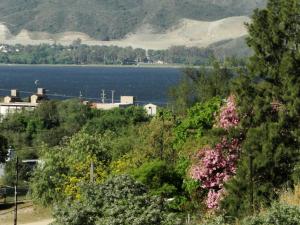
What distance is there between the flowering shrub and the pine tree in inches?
11.4

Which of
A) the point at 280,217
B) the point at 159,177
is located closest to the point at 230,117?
the point at 159,177

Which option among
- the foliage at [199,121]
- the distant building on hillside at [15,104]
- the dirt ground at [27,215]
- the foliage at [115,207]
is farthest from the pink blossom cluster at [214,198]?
the distant building on hillside at [15,104]

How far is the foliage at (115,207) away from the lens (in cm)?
916

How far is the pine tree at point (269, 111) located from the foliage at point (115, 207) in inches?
116

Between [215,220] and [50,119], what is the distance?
136 ft

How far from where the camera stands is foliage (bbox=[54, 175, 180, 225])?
9.16 metres

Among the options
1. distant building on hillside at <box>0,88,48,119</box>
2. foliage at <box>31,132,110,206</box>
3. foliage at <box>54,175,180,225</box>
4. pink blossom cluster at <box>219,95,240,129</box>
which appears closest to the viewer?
foliage at <box>54,175,180,225</box>

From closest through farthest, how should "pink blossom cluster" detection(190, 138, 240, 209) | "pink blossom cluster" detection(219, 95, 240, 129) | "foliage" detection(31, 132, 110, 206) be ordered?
"pink blossom cluster" detection(190, 138, 240, 209) → "pink blossom cluster" detection(219, 95, 240, 129) → "foliage" detection(31, 132, 110, 206)

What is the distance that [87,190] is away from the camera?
10172 mm

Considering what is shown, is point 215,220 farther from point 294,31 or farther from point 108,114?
point 108,114

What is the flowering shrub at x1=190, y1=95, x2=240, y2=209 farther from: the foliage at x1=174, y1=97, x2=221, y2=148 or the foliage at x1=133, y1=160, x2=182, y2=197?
the foliage at x1=174, y1=97, x2=221, y2=148

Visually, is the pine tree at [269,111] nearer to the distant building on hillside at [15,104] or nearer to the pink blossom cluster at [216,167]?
the pink blossom cluster at [216,167]

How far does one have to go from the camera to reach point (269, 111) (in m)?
14.0

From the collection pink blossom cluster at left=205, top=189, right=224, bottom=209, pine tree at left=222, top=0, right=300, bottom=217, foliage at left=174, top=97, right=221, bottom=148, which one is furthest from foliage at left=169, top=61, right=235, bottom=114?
pink blossom cluster at left=205, top=189, right=224, bottom=209
